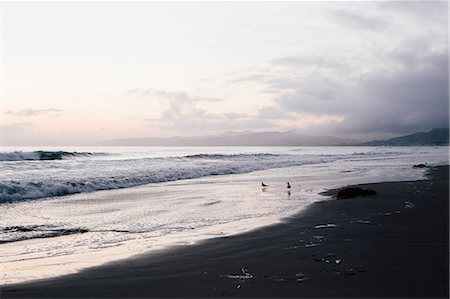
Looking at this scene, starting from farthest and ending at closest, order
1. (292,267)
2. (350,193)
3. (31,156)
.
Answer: (31,156), (350,193), (292,267)

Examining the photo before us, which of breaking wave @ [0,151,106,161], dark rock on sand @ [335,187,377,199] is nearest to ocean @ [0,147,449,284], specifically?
dark rock on sand @ [335,187,377,199]

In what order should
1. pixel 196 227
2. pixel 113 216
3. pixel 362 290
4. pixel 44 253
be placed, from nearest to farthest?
1. pixel 362 290
2. pixel 44 253
3. pixel 196 227
4. pixel 113 216

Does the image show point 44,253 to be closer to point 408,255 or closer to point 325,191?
point 408,255

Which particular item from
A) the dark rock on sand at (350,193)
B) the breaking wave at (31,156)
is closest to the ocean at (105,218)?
the dark rock on sand at (350,193)

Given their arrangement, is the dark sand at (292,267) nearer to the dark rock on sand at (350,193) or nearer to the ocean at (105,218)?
the ocean at (105,218)

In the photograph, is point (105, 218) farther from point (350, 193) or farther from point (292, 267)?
point (350, 193)

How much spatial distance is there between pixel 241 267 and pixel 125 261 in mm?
1874

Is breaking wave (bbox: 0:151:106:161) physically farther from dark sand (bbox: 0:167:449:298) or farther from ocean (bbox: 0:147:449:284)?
dark sand (bbox: 0:167:449:298)

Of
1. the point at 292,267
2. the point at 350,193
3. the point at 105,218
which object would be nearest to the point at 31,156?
the point at 105,218

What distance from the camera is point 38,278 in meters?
5.96

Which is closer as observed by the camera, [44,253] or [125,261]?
[125,261]

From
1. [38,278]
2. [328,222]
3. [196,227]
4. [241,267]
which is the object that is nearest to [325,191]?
[328,222]

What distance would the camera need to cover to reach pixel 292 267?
6113mm

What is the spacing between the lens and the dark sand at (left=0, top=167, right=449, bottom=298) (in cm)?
513
